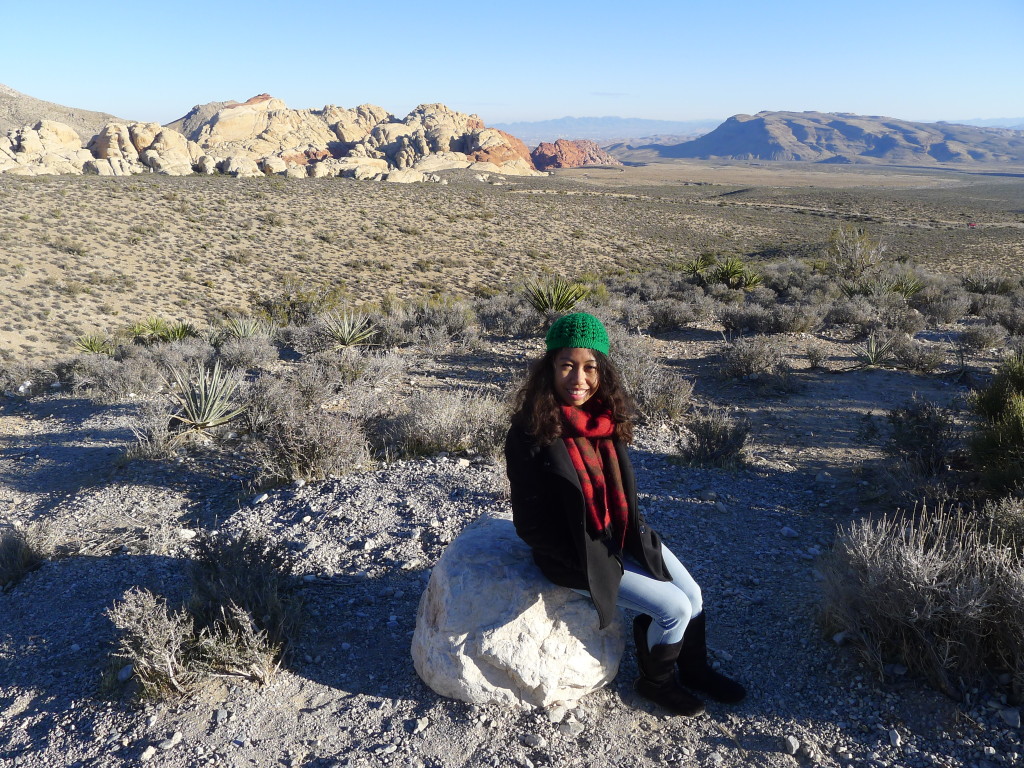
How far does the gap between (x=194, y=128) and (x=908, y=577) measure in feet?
459

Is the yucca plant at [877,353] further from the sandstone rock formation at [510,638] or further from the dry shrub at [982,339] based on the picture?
the sandstone rock formation at [510,638]

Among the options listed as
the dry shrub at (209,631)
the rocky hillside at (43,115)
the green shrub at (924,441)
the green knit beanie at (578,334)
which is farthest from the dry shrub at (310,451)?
the rocky hillside at (43,115)

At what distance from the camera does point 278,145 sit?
92.4 metres

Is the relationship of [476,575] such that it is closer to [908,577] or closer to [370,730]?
[370,730]

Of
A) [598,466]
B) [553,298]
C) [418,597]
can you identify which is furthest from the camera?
[553,298]

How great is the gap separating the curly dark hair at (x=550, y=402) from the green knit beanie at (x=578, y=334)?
0.04 meters

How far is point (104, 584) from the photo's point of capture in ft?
11.4

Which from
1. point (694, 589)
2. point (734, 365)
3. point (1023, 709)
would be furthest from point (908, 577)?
point (734, 365)

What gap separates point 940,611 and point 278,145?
340 feet

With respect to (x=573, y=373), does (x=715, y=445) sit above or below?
below

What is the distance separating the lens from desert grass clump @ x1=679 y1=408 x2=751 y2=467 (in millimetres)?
4969

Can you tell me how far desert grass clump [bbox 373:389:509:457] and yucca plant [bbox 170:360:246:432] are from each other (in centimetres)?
169

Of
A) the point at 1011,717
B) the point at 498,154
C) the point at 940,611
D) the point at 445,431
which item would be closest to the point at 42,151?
the point at 498,154

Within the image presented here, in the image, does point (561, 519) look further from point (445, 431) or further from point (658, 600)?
point (445, 431)
